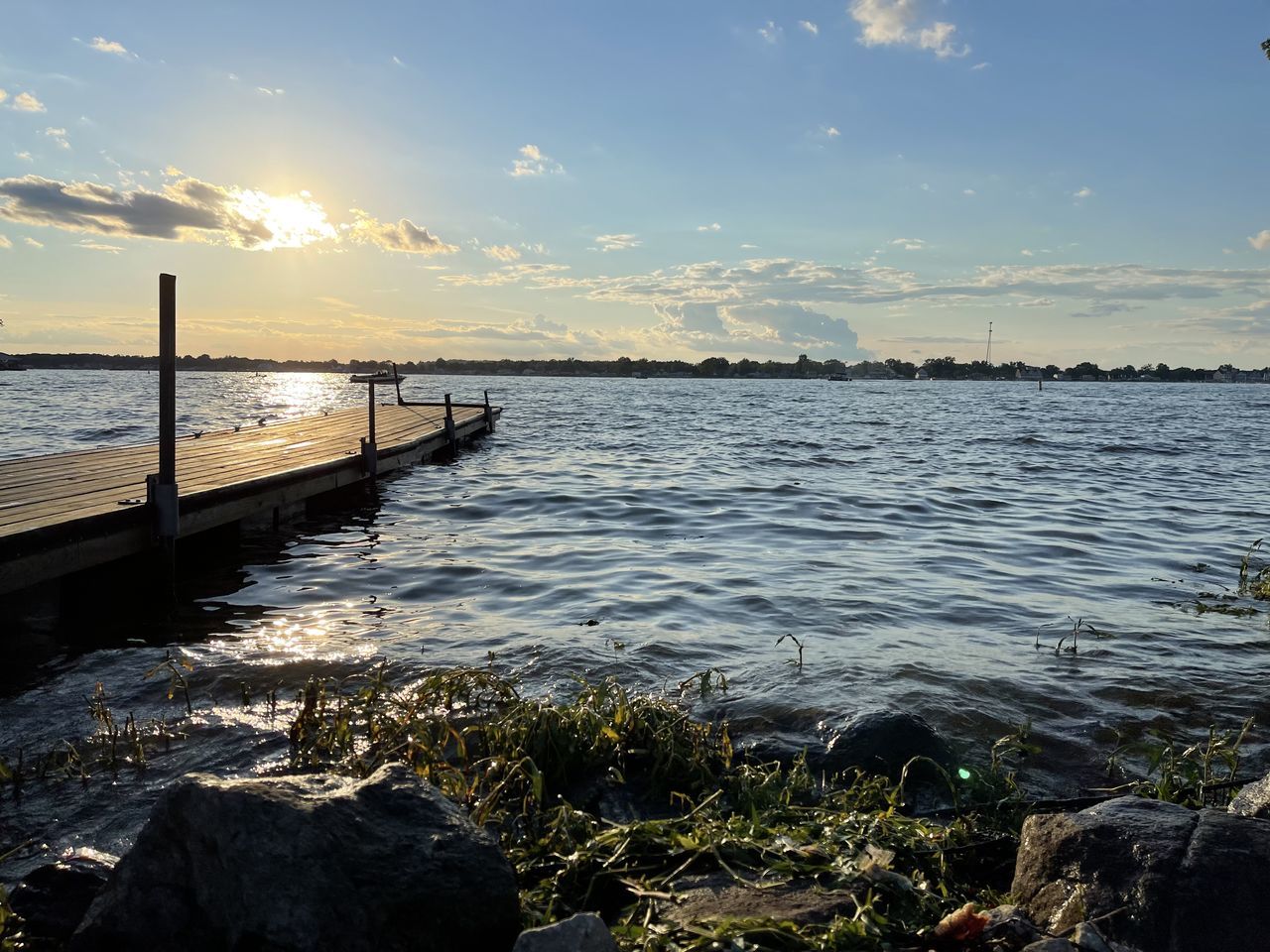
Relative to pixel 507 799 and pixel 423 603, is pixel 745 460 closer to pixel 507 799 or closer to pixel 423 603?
pixel 423 603

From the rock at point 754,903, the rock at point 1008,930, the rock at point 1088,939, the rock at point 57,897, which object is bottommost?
the rock at point 57,897

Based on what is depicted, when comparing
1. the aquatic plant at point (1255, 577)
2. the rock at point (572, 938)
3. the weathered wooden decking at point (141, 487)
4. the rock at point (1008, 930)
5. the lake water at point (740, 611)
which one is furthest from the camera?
the aquatic plant at point (1255, 577)

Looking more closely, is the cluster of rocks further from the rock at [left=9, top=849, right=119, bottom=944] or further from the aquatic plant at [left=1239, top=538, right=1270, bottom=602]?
the aquatic plant at [left=1239, top=538, right=1270, bottom=602]

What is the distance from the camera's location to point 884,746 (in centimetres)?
538

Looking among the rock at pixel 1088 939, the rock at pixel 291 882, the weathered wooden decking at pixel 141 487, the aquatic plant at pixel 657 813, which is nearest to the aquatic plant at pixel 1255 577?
the aquatic plant at pixel 657 813

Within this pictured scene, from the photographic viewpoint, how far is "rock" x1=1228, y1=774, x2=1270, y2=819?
3.89 metres

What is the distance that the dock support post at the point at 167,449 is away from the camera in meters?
9.39

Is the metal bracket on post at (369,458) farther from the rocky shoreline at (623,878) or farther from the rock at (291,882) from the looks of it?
the rock at (291,882)

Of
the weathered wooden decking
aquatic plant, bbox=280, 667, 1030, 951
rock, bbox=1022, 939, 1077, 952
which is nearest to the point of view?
rock, bbox=1022, 939, 1077, 952

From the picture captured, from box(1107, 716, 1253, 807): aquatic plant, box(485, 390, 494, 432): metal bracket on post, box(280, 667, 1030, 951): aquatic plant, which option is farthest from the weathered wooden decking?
box(485, 390, 494, 432): metal bracket on post

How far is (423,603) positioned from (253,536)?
197 inches

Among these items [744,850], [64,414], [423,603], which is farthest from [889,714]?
[64,414]

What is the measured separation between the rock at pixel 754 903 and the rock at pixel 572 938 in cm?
48

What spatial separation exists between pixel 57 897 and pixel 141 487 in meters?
8.60
